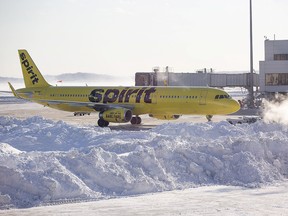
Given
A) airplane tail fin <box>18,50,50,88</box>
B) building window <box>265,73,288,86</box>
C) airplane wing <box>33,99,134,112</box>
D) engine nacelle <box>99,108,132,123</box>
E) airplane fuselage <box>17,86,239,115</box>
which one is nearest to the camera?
airplane fuselage <box>17,86,239,115</box>

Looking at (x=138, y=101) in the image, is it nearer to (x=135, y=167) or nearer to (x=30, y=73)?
(x=30, y=73)

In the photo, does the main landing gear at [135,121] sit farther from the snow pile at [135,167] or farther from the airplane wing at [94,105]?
the snow pile at [135,167]

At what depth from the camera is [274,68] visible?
228 feet

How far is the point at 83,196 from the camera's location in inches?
824

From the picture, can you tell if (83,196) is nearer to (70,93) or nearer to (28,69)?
(70,93)

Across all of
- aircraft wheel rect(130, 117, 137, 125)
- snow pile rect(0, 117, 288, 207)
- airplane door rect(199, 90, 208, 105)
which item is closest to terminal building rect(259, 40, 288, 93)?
airplane door rect(199, 90, 208, 105)

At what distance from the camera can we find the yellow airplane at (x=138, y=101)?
Result: 49.8 m

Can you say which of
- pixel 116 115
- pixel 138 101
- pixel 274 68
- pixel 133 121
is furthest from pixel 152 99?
pixel 274 68

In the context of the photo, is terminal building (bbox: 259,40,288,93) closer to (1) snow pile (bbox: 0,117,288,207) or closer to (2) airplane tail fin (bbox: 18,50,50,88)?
(2) airplane tail fin (bbox: 18,50,50,88)

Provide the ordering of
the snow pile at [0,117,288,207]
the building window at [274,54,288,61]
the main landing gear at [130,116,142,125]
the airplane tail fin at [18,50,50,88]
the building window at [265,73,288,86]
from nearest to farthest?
the snow pile at [0,117,288,207] < the main landing gear at [130,116,142,125] < the airplane tail fin at [18,50,50,88] < the building window at [265,73,288,86] < the building window at [274,54,288,61]

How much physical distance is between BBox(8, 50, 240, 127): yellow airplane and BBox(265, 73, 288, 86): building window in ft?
66.1

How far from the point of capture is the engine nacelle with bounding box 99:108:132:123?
50.3 meters

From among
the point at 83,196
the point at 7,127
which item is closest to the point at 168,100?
the point at 7,127

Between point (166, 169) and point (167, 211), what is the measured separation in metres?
5.03
